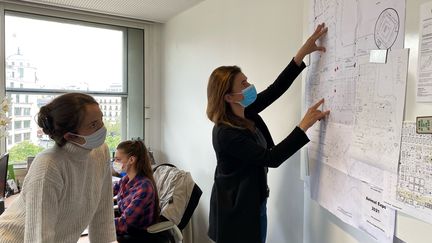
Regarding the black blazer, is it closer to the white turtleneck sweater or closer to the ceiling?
the white turtleneck sweater

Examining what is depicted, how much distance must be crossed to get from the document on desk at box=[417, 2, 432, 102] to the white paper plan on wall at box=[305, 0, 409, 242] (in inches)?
2.1

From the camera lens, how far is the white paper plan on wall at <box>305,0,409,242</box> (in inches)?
42.7

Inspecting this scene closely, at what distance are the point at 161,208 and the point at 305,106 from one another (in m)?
1.50

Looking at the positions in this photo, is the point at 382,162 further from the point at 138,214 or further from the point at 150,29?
the point at 150,29

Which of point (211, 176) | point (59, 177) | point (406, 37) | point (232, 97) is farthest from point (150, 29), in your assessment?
point (406, 37)

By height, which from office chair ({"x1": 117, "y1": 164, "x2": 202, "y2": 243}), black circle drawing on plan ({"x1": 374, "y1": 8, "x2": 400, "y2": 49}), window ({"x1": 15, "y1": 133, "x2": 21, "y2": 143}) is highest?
black circle drawing on plan ({"x1": 374, "y1": 8, "x2": 400, "y2": 49})

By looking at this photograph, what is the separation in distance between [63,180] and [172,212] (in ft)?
4.72

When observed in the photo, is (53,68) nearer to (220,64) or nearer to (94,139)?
(220,64)

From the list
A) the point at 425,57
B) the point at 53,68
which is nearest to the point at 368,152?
the point at 425,57

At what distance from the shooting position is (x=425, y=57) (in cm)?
97

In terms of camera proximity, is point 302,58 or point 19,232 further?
point 302,58

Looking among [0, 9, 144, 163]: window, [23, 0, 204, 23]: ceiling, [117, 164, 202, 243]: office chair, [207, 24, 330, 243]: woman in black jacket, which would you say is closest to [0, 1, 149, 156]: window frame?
[0, 9, 144, 163]: window

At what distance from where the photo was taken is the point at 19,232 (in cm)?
126

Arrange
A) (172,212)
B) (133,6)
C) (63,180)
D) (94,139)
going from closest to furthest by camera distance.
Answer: (63,180), (94,139), (172,212), (133,6)
